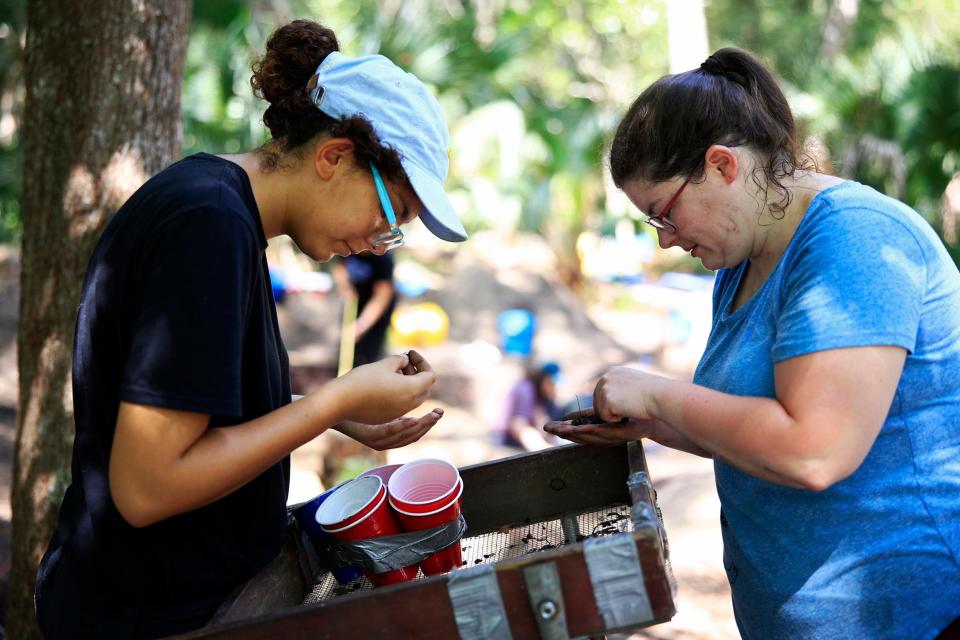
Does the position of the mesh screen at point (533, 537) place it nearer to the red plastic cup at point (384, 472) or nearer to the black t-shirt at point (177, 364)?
the red plastic cup at point (384, 472)

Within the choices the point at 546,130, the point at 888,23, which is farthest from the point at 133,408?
the point at 888,23

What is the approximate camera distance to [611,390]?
6.15 ft

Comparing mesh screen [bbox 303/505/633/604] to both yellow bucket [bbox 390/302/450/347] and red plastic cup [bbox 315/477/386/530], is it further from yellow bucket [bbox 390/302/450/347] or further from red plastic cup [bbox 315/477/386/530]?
yellow bucket [bbox 390/302/450/347]

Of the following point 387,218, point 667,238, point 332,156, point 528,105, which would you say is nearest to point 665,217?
point 667,238

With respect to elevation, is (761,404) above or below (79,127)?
below

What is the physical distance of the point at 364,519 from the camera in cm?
Answer: 183

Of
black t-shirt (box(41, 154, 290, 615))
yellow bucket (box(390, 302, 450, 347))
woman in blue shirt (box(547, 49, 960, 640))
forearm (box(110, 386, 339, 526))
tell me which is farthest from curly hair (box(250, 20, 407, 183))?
yellow bucket (box(390, 302, 450, 347))

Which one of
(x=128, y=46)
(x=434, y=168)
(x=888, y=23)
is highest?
(x=128, y=46)

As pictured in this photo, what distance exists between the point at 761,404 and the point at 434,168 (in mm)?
751

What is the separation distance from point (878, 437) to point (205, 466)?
120 cm

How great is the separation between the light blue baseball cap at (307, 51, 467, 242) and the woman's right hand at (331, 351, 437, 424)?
301mm

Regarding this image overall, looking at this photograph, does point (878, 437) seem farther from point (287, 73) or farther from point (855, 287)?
point (287, 73)

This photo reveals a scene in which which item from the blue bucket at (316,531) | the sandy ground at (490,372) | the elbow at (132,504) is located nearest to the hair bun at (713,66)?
the blue bucket at (316,531)

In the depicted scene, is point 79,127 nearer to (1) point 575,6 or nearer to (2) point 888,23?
(1) point 575,6
